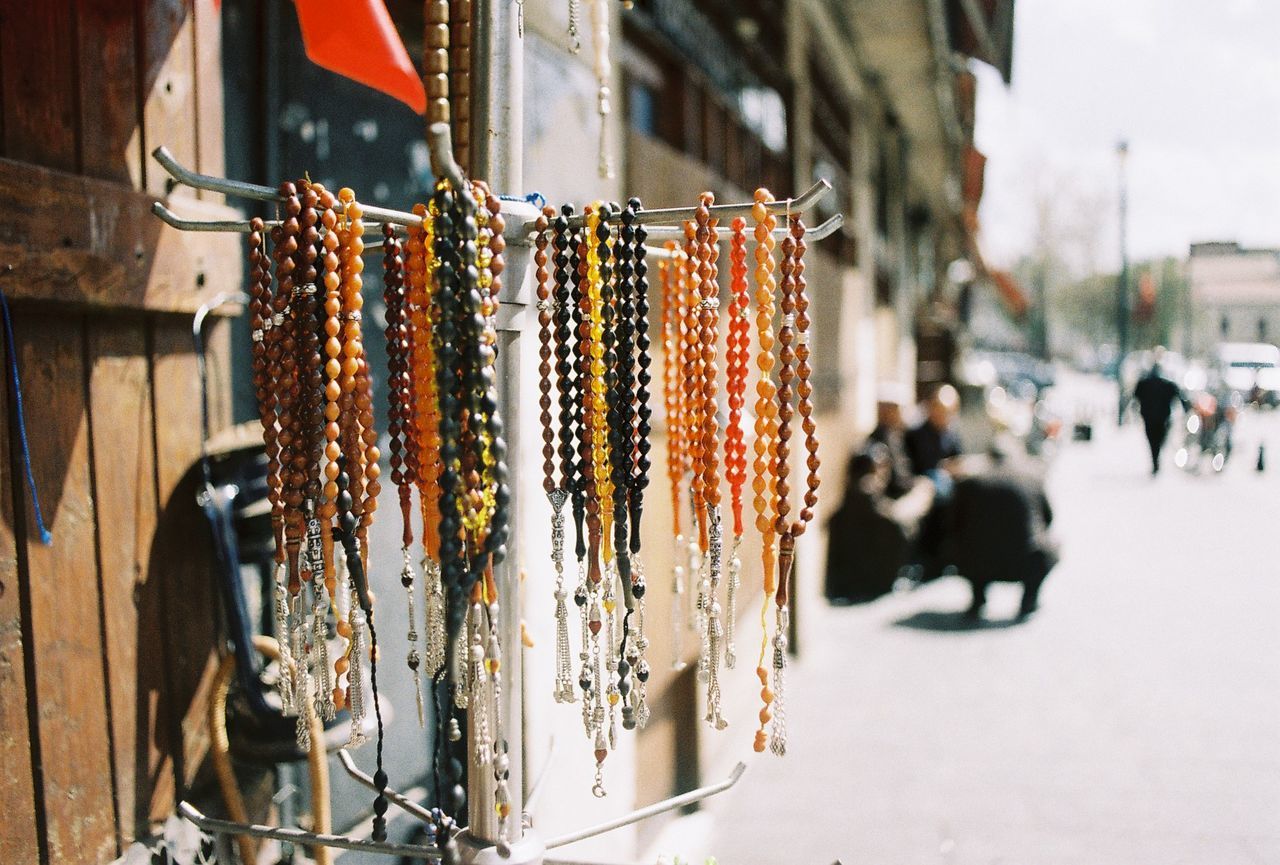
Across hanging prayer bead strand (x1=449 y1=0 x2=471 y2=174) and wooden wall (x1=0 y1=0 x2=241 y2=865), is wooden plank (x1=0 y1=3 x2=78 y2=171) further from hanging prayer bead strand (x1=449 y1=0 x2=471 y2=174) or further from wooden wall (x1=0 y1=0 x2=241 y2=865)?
hanging prayer bead strand (x1=449 y1=0 x2=471 y2=174)

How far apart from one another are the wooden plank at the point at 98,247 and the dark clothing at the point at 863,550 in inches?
214

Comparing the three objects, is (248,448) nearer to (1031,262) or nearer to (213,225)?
(213,225)

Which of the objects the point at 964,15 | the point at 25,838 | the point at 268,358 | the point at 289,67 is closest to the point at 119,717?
the point at 25,838

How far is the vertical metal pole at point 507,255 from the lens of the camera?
1380 millimetres

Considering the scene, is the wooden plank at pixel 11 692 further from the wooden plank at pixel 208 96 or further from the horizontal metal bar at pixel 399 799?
the wooden plank at pixel 208 96

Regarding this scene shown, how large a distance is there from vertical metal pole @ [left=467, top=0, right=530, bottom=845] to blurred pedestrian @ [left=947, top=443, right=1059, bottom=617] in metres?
5.14

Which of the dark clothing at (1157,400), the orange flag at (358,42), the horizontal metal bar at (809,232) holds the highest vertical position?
the orange flag at (358,42)

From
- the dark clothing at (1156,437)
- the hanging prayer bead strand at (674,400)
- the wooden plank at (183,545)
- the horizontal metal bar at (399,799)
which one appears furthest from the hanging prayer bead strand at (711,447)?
the dark clothing at (1156,437)

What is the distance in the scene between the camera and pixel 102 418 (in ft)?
5.76

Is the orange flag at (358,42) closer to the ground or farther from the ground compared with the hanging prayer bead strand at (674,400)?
farther from the ground

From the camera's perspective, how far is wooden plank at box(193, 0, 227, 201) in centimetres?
198

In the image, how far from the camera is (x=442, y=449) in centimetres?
117

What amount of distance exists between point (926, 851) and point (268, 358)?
3014 millimetres

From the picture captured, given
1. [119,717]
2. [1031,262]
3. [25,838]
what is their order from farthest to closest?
1. [1031,262]
2. [119,717]
3. [25,838]
